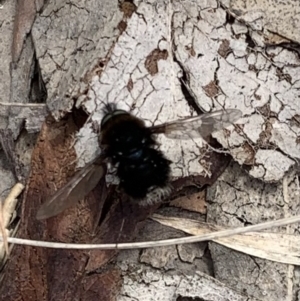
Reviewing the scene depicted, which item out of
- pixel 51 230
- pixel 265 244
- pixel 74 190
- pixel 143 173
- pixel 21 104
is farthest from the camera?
pixel 21 104

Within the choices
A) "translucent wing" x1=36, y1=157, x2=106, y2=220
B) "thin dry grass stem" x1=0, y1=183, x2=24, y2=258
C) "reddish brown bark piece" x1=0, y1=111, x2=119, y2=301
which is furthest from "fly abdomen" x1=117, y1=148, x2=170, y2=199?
"thin dry grass stem" x1=0, y1=183, x2=24, y2=258

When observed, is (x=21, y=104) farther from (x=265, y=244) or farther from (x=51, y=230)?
(x=265, y=244)

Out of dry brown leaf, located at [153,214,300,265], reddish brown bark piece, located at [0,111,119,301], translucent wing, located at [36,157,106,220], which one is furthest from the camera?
dry brown leaf, located at [153,214,300,265]

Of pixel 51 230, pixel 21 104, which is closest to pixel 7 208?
pixel 51 230

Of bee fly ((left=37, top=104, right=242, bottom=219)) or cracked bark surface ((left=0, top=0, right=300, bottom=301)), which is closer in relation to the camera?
bee fly ((left=37, top=104, right=242, bottom=219))

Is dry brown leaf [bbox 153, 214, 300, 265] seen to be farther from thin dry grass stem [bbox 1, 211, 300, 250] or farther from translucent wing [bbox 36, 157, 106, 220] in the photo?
translucent wing [bbox 36, 157, 106, 220]

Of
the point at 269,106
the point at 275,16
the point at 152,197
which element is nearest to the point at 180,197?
the point at 152,197

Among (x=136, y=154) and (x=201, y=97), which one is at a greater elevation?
(x=201, y=97)
